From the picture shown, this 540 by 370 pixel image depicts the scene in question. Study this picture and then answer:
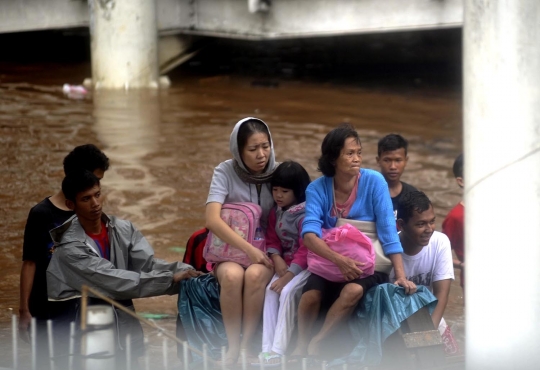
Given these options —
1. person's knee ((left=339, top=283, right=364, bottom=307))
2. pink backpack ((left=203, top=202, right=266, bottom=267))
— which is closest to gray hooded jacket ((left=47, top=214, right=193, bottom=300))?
pink backpack ((left=203, top=202, right=266, bottom=267))

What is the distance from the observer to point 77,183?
4.52m

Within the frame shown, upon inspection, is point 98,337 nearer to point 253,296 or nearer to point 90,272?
point 90,272

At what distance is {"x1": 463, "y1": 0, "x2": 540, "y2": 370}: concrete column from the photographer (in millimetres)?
3404

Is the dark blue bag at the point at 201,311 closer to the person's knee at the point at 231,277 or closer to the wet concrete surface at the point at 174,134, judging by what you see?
the person's knee at the point at 231,277

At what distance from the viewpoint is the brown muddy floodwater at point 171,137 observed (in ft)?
26.9

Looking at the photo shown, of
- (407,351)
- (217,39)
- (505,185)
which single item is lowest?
(407,351)

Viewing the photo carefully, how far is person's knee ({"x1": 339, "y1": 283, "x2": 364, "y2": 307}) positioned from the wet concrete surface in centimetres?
125

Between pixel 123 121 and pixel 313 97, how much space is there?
3.51 metres

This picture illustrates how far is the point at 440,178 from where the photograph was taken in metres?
9.92

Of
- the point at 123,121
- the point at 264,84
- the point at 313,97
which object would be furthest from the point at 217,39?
A: the point at 123,121

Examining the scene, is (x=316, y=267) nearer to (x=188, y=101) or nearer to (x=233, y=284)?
(x=233, y=284)

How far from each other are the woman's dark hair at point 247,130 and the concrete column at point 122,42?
382 inches

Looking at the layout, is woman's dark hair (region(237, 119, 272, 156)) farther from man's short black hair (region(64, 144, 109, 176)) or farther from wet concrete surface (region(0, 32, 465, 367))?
wet concrete surface (region(0, 32, 465, 367))

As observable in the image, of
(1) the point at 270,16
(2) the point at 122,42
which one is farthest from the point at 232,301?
(2) the point at 122,42
